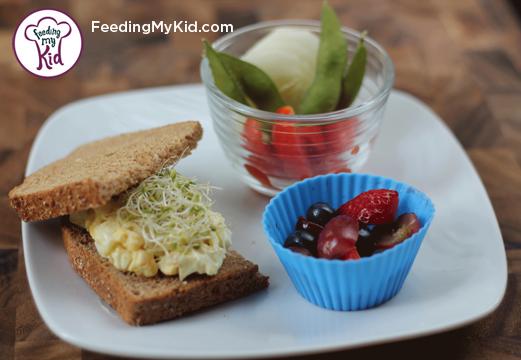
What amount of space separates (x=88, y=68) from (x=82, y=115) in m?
0.64

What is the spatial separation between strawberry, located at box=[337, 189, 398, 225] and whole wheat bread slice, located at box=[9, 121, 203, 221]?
0.65 metres

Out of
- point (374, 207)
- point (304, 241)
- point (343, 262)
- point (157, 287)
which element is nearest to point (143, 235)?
point (157, 287)

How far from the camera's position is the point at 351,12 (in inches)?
173

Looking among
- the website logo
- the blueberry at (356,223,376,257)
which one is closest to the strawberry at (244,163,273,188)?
the blueberry at (356,223,376,257)

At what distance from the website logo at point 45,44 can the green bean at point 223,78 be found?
77 centimetres

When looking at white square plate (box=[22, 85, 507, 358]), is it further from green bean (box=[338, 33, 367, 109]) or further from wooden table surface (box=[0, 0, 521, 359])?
green bean (box=[338, 33, 367, 109])

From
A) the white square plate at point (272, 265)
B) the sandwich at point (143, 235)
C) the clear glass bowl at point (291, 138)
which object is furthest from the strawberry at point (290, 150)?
the sandwich at point (143, 235)

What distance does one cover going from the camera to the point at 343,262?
2.11 m

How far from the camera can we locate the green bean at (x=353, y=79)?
115 inches

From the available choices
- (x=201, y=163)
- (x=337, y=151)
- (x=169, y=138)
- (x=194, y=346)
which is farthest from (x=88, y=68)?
(x=194, y=346)

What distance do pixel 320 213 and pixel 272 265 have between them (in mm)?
281

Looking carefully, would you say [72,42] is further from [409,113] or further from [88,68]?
[409,113]

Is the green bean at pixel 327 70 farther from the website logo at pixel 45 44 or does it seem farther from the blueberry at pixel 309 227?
the website logo at pixel 45 44

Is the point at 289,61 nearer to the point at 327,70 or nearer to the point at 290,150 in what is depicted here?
the point at 327,70
